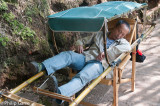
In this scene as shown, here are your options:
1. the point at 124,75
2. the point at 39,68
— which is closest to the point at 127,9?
the point at 39,68

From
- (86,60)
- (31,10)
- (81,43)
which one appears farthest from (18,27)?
(86,60)

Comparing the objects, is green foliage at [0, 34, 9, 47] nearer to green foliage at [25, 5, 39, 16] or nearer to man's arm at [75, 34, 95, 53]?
green foliage at [25, 5, 39, 16]

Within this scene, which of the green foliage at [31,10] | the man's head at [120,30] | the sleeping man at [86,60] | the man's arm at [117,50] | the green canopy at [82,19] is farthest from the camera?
the green foliage at [31,10]

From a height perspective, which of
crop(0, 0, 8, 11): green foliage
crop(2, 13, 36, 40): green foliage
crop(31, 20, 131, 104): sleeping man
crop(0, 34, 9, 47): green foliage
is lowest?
crop(31, 20, 131, 104): sleeping man

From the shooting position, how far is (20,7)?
3217mm

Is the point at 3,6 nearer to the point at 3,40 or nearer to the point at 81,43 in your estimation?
the point at 3,40

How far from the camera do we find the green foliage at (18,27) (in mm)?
2912

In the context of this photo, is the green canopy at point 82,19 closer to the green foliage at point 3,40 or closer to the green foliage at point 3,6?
the green foliage at point 3,40

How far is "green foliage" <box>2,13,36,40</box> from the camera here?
291 centimetres

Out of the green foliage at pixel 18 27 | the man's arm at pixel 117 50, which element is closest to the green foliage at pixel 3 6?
the green foliage at pixel 18 27

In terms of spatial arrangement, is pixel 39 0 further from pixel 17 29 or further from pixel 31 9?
pixel 17 29

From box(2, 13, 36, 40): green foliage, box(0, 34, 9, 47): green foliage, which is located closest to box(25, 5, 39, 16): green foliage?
box(2, 13, 36, 40): green foliage

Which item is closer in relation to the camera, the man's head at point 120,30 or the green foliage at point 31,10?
the man's head at point 120,30

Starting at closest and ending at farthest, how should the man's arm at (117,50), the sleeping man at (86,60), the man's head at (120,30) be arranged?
the sleeping man at (86,60) → the man's arm at (117,50) → the man's head at (120,30)
